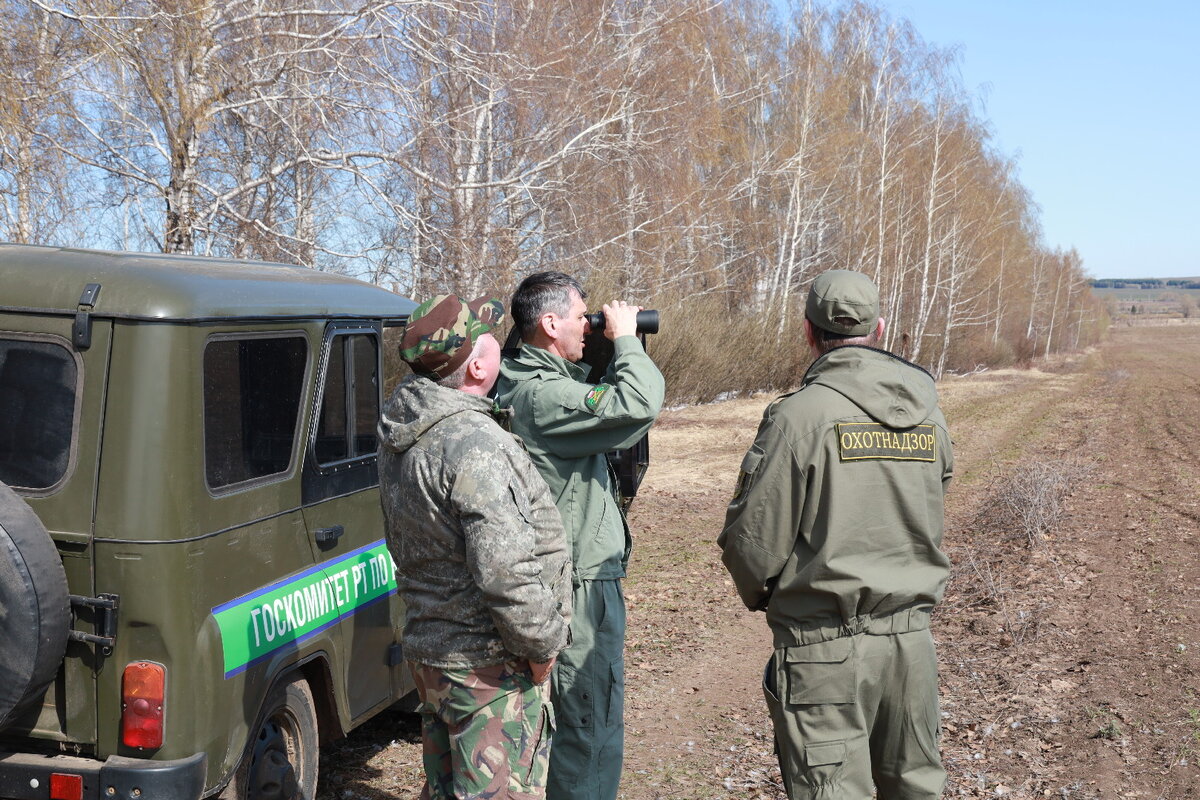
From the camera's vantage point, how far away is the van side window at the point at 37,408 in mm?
3016

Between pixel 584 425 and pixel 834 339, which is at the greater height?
pixel 834 339

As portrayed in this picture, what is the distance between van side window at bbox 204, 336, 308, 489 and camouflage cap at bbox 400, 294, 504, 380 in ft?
2.82

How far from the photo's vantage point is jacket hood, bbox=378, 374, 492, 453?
8.79 ft

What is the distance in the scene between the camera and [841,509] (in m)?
2.75

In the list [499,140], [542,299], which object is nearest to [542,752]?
[542,299]

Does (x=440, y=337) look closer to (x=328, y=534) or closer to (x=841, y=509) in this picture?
(x=841, y=509)

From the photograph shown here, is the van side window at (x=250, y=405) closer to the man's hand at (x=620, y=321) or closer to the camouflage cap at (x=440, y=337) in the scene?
the camouflage cap at (x=440, y=337)

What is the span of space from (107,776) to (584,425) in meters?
1.68

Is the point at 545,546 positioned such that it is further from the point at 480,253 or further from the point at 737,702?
the point at 480,253

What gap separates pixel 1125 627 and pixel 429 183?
917 cm

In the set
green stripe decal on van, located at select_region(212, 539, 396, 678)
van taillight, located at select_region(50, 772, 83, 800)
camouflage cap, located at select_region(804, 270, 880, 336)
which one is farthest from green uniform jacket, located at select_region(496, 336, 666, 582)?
van taillight, located at select_region(50, 772, 83, 800)

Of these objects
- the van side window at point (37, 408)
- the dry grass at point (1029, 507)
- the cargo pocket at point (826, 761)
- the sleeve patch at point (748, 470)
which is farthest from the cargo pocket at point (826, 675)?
the dry grass at point (1029, 507)

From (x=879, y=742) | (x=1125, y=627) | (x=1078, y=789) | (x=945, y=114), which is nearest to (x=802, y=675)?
A: (x=879, y=742)

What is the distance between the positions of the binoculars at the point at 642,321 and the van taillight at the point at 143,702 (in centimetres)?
168
